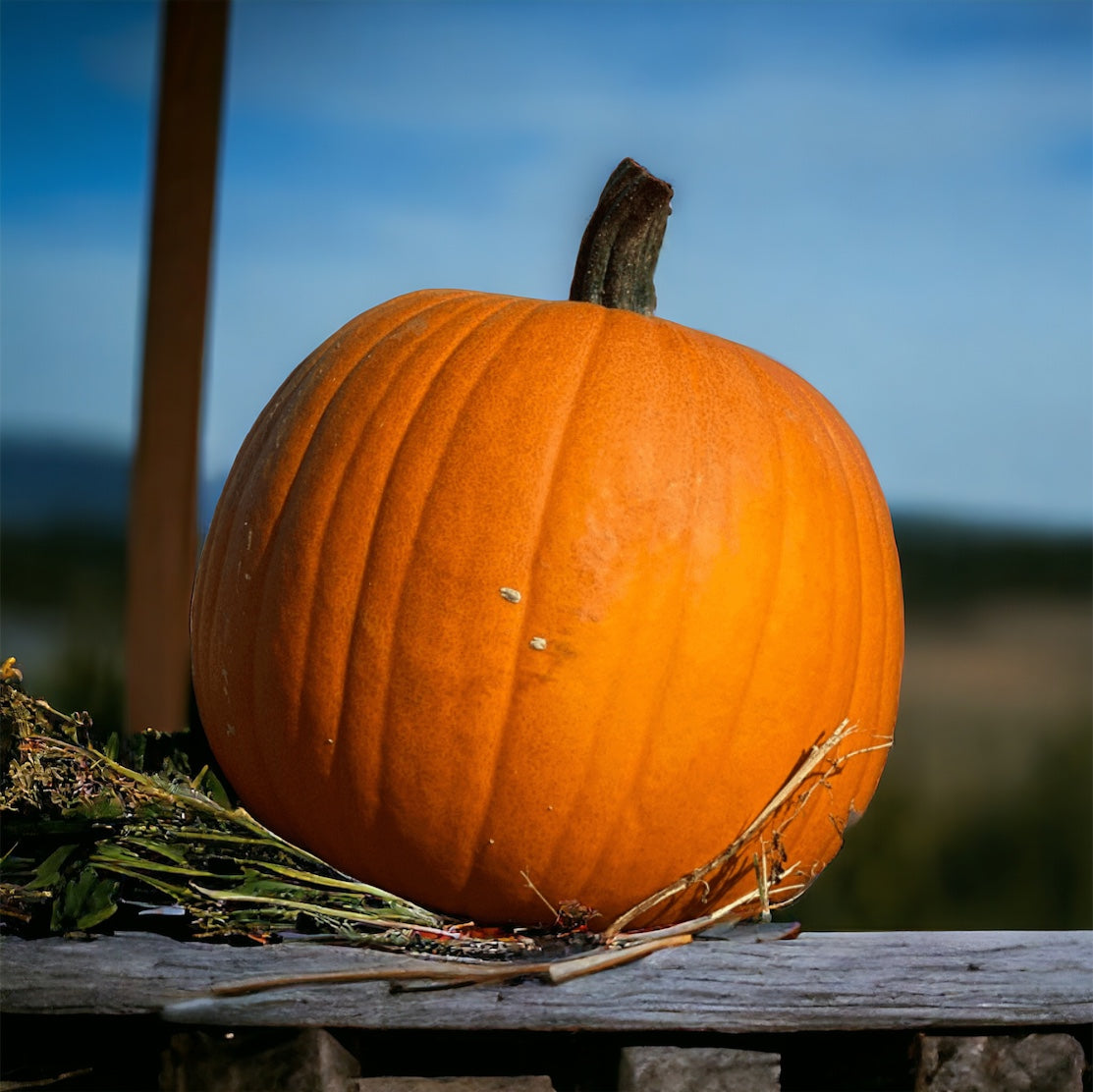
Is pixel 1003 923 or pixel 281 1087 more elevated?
pixel 281 1087

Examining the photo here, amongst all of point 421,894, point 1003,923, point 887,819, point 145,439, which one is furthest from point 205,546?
point 1003,923

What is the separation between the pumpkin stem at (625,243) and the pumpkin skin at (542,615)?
8 centimetres

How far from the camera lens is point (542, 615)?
1244 millimetres

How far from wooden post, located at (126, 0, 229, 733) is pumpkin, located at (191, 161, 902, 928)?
934mm

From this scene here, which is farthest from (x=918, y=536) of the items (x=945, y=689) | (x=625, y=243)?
(x=625, y=243)

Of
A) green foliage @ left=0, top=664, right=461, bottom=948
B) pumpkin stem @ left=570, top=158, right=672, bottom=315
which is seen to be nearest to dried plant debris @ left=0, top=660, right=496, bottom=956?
green foliage @ left=0, top=664, right=461, bottom=948

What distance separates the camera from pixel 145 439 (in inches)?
91.0

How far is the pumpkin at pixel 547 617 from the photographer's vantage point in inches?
49.6

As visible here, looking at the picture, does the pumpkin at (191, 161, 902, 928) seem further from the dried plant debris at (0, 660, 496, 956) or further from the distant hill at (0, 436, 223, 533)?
the distant hill at (0, 436, 223, 533)

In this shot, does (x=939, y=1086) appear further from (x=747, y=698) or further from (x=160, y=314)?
(x=160, y=314)

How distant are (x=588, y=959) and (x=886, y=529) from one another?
0.67m

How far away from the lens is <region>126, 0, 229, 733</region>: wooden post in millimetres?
2244

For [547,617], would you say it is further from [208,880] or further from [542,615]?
[208,880]

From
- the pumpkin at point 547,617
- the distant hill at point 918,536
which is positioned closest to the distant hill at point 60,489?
the distant hill at point 918,536
